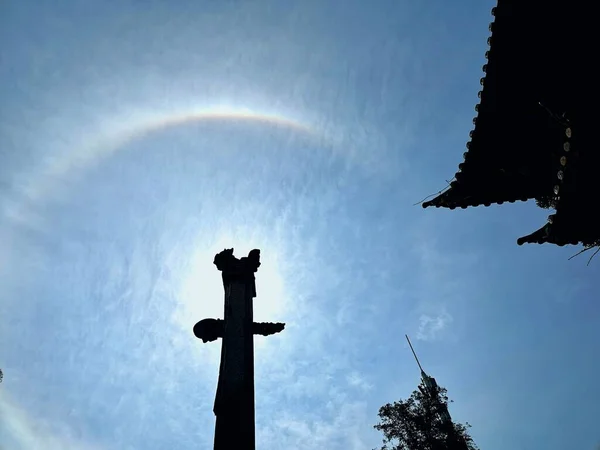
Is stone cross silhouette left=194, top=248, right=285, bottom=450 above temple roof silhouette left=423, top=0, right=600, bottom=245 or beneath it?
beneath

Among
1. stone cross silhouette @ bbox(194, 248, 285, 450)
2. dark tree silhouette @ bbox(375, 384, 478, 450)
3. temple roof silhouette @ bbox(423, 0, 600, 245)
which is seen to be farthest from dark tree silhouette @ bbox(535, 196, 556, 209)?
dark tree silhouette @ bbox(375, 384, 478, 450)

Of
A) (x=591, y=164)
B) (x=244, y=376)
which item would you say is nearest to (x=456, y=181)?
(x=591, y=164)

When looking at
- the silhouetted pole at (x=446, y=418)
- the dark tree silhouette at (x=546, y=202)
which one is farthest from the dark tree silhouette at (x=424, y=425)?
the dark tree silhouette at (x=546, y=202)

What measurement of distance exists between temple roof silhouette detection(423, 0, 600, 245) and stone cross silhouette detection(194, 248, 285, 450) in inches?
218

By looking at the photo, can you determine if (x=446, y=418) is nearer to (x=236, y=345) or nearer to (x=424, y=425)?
(x=424, y=425)

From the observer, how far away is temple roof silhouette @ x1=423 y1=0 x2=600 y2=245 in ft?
19.6

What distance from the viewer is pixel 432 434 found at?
20.0 metres

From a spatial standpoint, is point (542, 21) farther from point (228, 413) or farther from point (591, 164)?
point (228, 413)

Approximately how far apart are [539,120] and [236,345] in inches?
292

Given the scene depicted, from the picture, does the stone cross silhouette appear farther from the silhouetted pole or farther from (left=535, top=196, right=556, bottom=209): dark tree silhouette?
the silhouetted pole

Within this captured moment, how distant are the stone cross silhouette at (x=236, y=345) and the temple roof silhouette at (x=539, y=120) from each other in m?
5.55

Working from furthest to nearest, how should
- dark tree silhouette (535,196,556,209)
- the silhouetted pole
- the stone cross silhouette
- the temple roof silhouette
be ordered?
the silhouetted pole < dark tree silhouette (535,196,556,209) < the temple roof silhouette < the stone cross silhouette

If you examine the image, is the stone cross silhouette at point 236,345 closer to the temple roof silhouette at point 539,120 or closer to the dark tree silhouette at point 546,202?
the temple roof silhouette at point 539,120

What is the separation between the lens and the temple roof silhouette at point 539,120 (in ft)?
19.6
